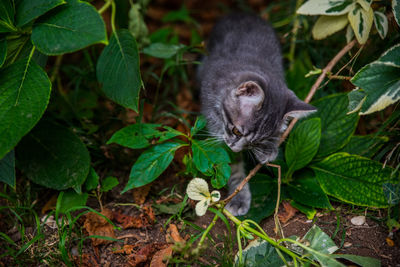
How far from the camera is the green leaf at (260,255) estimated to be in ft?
4.65

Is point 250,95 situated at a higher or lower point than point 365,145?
higher

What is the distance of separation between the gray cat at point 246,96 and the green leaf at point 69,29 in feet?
2.25

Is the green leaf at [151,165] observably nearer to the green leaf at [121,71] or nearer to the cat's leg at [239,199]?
the green leaf at [121,71]

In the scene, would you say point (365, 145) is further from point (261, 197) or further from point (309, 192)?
point (261, 197)

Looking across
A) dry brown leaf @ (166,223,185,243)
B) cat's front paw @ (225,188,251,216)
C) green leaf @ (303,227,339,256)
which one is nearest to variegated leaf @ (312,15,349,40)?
cat's front paw @ (225,188,251,216)

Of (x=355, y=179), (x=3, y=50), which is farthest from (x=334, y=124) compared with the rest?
(x=3, y=50)

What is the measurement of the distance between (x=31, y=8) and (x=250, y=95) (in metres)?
1.03

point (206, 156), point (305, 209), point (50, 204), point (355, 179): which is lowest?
point (50, 204)

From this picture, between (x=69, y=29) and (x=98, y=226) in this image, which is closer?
(x=69, y=29)

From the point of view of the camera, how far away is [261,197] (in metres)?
1.77

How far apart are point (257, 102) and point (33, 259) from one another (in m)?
1.23

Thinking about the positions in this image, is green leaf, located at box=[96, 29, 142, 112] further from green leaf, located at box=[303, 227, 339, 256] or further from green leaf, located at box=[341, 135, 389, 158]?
green leaf, located at box=[341, 135, 389, 158]

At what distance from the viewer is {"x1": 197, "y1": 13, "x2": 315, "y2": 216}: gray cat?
1.70 m

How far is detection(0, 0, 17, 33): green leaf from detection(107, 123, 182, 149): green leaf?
2.14 ft
